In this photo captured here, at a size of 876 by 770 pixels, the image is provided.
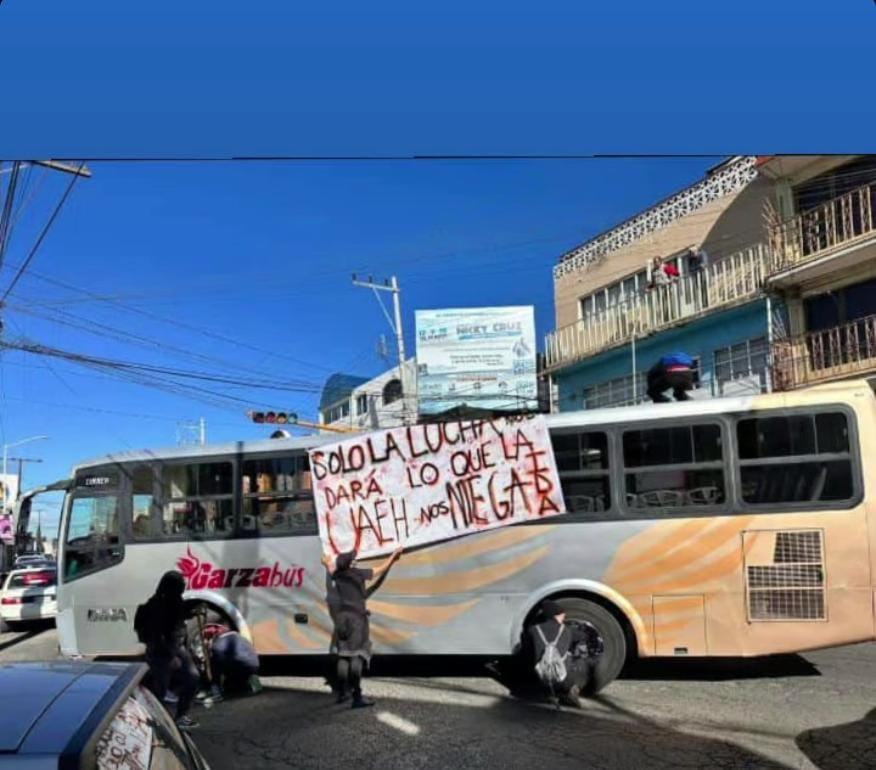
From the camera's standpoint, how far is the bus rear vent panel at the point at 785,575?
295 inches

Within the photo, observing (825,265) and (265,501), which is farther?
(825,265)

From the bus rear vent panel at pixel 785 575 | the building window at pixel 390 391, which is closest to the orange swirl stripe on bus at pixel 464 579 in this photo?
the bus rear vent panel at pixel 785 575

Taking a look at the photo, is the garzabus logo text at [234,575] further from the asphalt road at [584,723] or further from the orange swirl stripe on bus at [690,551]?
the orange swirl stripe on bus at [690,551]

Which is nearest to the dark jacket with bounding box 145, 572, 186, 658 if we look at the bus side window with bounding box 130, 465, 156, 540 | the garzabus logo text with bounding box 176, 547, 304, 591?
the garzabus logo text with bounding box 176, 547, 304, 591

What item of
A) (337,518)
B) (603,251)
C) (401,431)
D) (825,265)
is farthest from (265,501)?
(603,251)

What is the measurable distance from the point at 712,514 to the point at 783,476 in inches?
29.4

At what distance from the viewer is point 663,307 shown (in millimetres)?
20375

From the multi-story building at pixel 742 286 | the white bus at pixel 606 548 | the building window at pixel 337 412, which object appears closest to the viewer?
the white bus at pixel 606 548

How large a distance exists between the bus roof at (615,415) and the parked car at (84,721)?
611 centimetres

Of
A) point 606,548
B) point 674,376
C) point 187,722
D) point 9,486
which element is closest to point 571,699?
point 606,548

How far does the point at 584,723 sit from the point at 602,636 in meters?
1.20

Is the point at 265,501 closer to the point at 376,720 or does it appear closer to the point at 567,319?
the point at 376,720

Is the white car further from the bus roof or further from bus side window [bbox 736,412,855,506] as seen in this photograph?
bus side window [bbox 736,412,855,506]

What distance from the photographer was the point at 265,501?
895cm
